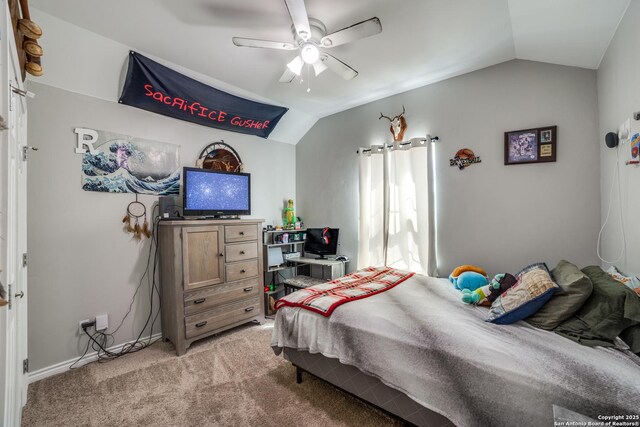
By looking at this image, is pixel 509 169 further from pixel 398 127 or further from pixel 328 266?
pixel 328 266

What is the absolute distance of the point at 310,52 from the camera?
6.44ft

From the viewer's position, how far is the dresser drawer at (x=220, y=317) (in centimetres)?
256

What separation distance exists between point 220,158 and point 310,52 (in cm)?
190

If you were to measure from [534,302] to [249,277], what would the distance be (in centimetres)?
260

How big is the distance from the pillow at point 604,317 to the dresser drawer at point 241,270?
2677 millimetres

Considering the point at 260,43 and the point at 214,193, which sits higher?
the point at 260,43

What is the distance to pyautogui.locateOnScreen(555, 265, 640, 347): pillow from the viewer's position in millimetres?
1233

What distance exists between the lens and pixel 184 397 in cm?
188

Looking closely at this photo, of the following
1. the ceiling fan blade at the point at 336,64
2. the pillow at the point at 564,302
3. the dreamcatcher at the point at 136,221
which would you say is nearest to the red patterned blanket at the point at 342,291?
the pillow at the point at 564,302

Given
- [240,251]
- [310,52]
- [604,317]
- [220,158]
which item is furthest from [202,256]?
[604,317]

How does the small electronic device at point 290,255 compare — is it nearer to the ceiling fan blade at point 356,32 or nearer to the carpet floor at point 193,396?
the carpet floor at point 193,396

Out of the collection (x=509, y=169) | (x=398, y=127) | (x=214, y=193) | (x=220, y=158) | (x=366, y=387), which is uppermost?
(x=398, y=127)

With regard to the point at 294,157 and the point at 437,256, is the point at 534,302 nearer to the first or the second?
the point at 437,256

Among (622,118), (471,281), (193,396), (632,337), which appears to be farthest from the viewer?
(471,281)
